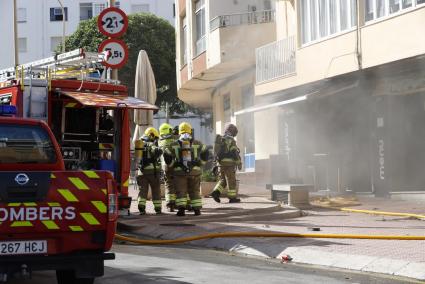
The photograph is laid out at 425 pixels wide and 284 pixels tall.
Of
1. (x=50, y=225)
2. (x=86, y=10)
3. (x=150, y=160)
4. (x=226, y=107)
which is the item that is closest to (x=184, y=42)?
(x=226, y=107)

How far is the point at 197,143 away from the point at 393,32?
489cm

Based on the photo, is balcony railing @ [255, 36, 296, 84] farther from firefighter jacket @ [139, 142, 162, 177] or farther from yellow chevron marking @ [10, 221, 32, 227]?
yellow chevron marking @ [10, 221, 32, 227]

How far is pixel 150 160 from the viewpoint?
1481 centimetres

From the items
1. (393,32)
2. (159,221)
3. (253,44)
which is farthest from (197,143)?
(253,44)

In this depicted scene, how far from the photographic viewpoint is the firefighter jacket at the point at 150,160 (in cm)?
1470

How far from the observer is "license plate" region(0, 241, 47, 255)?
243 inches

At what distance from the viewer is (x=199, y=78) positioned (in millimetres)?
27469

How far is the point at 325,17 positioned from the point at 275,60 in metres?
3.09

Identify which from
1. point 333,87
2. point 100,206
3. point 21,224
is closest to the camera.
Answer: point 21,224

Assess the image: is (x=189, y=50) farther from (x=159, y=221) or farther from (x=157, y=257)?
(x=157, y=257)

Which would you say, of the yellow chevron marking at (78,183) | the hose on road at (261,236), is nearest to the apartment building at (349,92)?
the hose on road at (261,236)

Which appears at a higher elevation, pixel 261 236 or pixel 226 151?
pixel 226 151

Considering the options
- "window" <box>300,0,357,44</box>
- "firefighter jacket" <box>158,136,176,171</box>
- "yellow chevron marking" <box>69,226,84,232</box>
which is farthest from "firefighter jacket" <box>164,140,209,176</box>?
"yellow chevron marking" <box>69,226,84,232</box>

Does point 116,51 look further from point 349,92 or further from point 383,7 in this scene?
point 349,92
